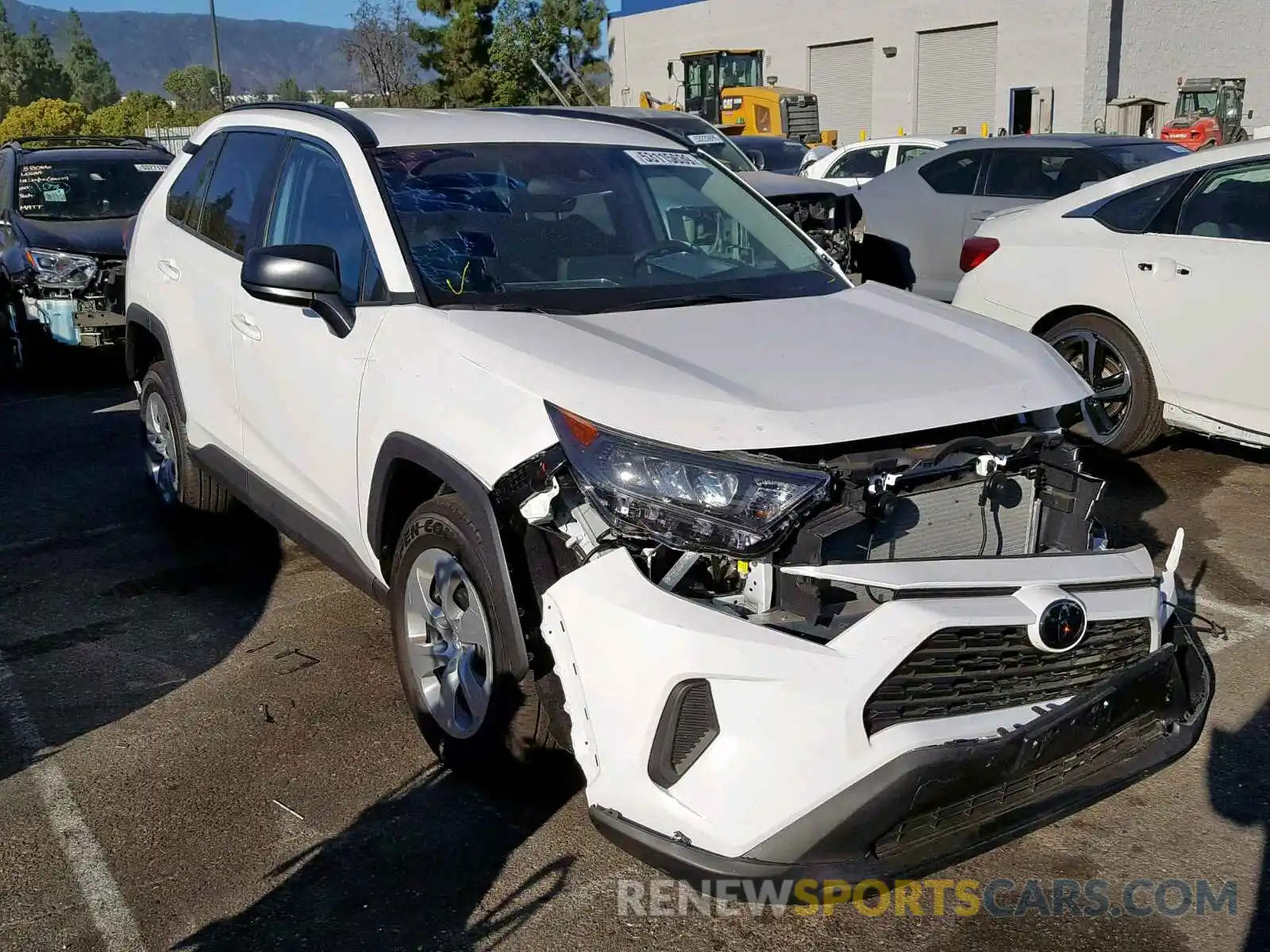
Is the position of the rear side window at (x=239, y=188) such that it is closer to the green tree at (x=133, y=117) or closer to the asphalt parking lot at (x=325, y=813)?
the asphalt parking lot at (x=325, y=813)

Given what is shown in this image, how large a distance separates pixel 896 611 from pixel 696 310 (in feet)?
4.63

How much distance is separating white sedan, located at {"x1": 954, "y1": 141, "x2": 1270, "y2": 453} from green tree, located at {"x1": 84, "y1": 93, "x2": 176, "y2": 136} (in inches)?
1406

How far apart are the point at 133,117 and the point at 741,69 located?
2017 cm

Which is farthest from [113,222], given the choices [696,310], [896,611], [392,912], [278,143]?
[896,611]

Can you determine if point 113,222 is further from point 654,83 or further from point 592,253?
point 654,83

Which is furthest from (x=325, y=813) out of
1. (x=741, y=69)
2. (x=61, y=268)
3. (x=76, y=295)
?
(x=741, y=69)

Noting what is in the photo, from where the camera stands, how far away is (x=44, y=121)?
3588cm

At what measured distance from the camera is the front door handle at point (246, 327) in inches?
174

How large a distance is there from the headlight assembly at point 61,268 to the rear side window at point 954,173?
21.9 ft

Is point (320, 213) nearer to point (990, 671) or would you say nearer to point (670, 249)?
point (670, 249)

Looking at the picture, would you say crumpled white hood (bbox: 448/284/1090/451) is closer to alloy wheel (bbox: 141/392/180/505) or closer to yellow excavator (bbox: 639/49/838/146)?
alloy wheel (bbox: 141/392/180/505)

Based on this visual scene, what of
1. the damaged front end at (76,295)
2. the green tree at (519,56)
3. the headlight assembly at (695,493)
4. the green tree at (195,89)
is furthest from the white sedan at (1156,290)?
the green tree at (195,89)

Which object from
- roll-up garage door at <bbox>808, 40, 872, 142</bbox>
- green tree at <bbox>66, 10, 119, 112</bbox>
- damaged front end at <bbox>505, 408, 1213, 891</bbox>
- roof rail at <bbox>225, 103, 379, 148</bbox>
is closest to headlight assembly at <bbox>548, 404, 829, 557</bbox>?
damaged front end at <bbox>505, 408, 1213, 891</bbox>

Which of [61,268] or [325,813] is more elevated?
[61,268]
